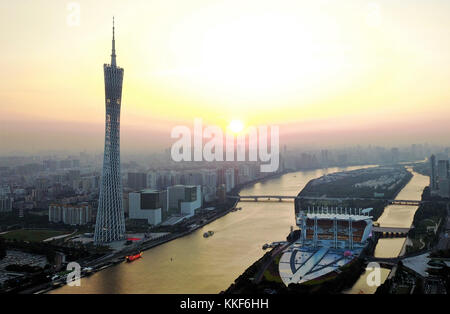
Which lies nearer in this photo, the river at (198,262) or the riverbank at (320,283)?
the riverbank at (320,283)

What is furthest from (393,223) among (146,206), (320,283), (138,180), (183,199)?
(138,180)

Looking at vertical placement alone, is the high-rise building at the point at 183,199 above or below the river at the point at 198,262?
above

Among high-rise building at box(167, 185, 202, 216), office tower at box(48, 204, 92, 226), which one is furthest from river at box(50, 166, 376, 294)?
office tower at box(48, 204, 92, 226)

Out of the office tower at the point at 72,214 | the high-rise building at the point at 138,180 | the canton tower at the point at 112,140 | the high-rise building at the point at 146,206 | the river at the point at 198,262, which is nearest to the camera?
the river at the point at 198,262

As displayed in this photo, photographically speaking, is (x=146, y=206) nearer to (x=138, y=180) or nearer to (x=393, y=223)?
(x=138, y=180)

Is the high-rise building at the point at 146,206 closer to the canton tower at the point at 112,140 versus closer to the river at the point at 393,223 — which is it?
the canton tower at the point at 112,140

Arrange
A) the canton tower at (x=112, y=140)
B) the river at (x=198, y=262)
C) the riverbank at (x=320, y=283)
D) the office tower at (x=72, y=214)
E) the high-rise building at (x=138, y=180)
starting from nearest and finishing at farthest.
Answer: the riverbank at (x=320, y=283) → the river at (x=198, y=262) → the canton tower at (x=112, y=140) → the office tower at (x=72, y=214) → the high-rise building at (x=138, y=180)

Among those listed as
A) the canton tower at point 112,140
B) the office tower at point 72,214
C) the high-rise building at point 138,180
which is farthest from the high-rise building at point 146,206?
the high-rise building at point 138,180

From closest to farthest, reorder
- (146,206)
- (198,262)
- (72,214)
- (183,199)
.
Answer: (198,262) < (146,206) < (72,214) < (183,199)
